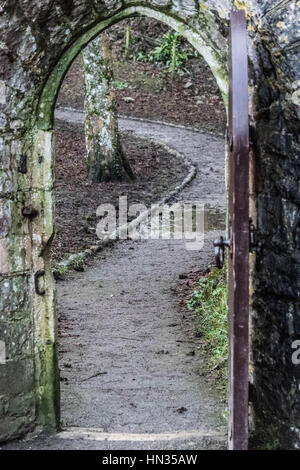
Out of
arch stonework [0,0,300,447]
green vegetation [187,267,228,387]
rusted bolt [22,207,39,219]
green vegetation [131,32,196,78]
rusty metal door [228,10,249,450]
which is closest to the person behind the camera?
rusty metal door [228,10,249,450]

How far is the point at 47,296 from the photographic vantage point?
521 centimetres

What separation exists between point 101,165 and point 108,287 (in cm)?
575

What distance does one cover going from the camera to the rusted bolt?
5047 mm

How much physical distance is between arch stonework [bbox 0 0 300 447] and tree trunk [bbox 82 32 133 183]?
976cm

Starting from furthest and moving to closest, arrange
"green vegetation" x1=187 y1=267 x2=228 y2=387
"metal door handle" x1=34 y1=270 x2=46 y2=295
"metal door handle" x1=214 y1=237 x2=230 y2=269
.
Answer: "green vegetation" x1=187 y1=267 x2=228 y2=387 < "metal door handle" x1=34 y1=270 x2=46 y2=295 < "metal door handle" x1=214 y1=237 x2=230 y2=269

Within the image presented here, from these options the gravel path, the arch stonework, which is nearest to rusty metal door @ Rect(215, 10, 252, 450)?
the arch stonework

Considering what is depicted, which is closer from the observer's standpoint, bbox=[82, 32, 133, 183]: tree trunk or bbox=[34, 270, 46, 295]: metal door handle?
bbox=[34, 270, 46, 295]: metal door handle

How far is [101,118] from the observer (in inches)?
588

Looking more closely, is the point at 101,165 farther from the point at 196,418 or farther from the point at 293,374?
the point at 293,374

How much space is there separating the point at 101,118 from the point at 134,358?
833cm

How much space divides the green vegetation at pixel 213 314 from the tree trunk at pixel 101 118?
5.95 metres

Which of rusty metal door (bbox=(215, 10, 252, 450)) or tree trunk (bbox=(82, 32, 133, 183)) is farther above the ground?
tree trunk (bbox=(82, 32, 133, 183))

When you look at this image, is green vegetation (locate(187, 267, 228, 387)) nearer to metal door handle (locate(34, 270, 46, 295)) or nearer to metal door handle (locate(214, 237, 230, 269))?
metal door handle (locate(34, 270, 46, 295))

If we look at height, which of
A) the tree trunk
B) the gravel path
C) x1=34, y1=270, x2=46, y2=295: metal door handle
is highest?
the tree trunk
